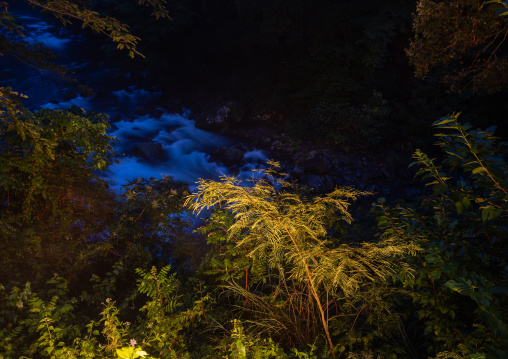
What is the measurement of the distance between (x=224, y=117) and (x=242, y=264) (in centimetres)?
1084

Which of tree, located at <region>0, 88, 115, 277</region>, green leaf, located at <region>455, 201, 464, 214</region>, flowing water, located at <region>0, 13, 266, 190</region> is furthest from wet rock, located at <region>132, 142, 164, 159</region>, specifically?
green leaf, located at <region>455, 201, 464, 214</region>

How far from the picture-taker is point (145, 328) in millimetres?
2332

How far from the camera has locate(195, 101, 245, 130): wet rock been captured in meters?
12.9

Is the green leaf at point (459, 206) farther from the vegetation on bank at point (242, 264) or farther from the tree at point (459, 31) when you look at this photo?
A: the tree at point (459, 31)

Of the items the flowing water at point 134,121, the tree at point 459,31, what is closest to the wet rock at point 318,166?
the flowing water at point 134,121

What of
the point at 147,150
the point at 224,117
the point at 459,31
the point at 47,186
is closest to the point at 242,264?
the point at 47,186

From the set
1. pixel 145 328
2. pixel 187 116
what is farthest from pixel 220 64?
pixel 145 328

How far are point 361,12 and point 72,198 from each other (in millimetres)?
12827

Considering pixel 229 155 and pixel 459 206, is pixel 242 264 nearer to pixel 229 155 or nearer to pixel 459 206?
pixel 459 206

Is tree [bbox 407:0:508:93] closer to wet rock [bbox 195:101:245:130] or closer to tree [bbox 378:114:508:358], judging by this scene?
tree [bbox 378:114:508:358]

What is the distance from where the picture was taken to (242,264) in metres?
2.79

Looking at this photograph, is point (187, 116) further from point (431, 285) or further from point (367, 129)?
point (431, 285)

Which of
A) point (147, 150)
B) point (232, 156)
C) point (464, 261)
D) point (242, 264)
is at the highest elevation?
point (147, 150)

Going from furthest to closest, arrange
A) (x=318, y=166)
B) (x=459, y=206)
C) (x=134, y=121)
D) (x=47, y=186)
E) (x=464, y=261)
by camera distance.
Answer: (x=134, y=121) → (x=318, y=166) → (x=47, y=186) → (x=464, y=261) → (x=459, y=206)
